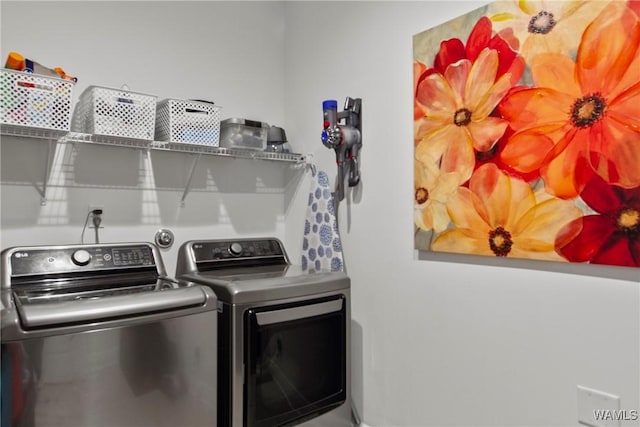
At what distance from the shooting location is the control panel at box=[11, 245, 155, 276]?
1571 mm

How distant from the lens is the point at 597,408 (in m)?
1.31

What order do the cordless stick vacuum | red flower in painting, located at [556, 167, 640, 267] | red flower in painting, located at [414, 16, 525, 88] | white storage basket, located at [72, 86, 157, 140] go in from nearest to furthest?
red flower in painting, located at [556, 167, 640, 267]
red flower in painting, located at [414, 16, 525, 88]
white storage basket, located at [72, 86, 157, 140]
the cordless stick vacuum

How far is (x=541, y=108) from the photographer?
1.42m

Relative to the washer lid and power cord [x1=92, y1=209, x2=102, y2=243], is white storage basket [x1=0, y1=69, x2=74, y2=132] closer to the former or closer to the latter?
power cord [x1=92, y1=209, x2=102, y2=243]

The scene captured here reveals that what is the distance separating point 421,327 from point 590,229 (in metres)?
0.75

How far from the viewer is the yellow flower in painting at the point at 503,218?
1399 mm

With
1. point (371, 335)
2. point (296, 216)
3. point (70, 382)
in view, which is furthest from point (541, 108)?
point (70, 382)

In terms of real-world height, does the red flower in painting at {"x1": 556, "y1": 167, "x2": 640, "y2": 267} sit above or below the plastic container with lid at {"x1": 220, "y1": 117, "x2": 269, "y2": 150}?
below

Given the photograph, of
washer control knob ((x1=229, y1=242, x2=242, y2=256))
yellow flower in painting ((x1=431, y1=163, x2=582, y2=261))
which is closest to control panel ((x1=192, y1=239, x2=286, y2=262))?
washer control knob ((x1=229, y1=242, x2=242, y2=256))

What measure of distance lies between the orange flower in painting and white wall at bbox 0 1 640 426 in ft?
1.04

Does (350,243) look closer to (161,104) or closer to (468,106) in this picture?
(468,106)

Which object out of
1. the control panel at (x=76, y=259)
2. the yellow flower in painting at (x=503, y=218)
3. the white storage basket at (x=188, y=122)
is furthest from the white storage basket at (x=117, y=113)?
the yellow flower in painting at (x=503, y=218)

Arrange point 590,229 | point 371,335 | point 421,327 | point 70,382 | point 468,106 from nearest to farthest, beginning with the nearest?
point 70,382
point 590,229
point 468,106
point 421,327
point 371,335

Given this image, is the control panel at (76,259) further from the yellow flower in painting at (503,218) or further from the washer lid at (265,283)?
the yellow flower in painting at (503,218)
